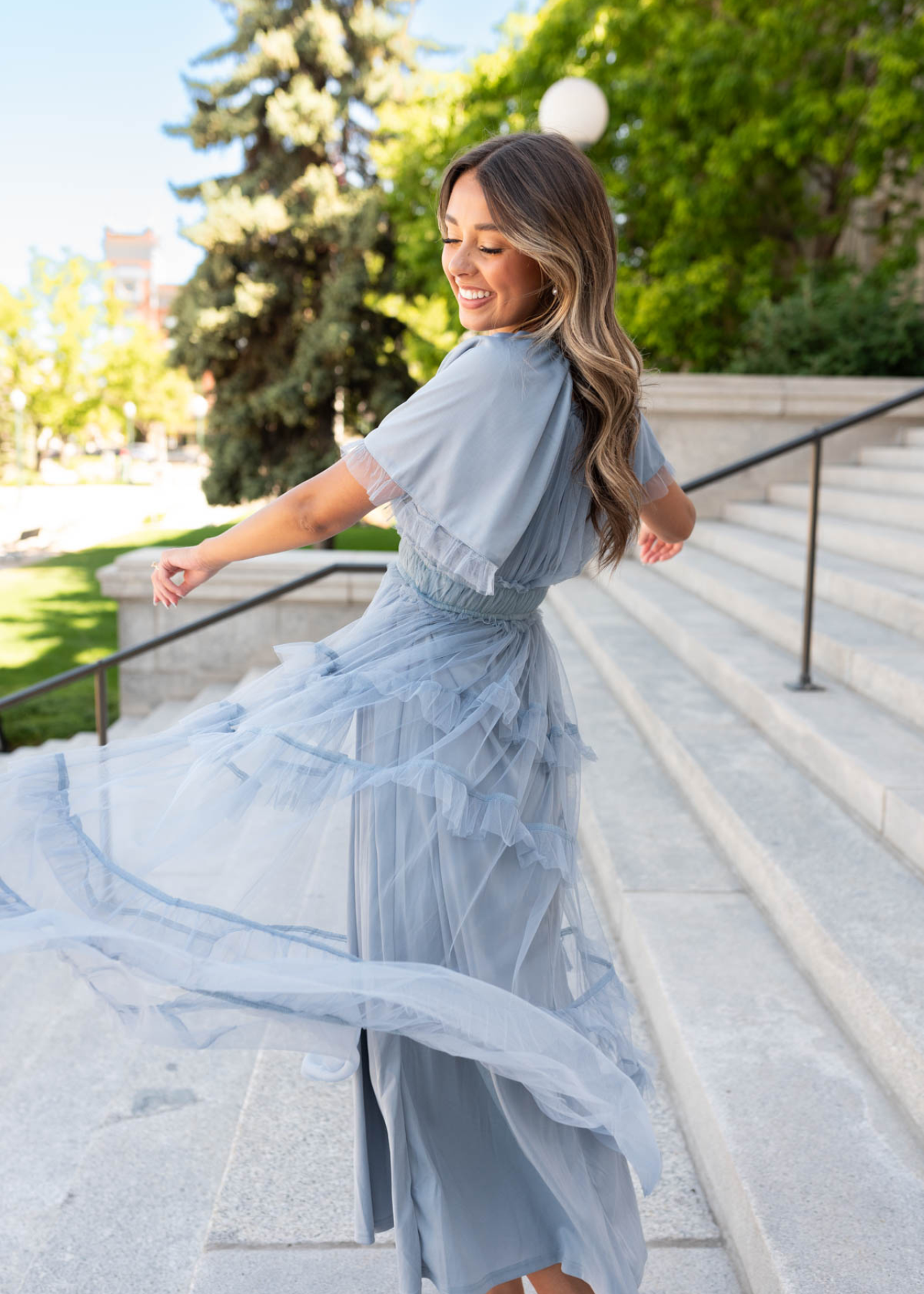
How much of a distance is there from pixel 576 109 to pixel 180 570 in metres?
7.78

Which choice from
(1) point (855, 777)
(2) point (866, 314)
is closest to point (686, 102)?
(2) point (866, 314)

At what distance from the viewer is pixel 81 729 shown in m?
9.57

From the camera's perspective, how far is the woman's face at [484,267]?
1.48m

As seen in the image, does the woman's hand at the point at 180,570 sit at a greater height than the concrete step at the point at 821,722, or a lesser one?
greater

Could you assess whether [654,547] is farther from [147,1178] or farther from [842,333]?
[842,333]

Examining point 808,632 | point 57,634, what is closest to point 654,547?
point 808,632

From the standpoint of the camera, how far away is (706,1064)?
2.19m

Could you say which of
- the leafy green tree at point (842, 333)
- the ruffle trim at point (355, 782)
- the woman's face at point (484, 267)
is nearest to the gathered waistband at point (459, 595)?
the ruffle trim at point (355, 782)

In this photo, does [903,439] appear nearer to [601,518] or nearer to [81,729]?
[601,518]

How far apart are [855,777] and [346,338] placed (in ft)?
53.2

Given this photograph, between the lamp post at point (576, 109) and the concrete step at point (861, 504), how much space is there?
3291mm

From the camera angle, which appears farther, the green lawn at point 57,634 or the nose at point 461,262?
the green lawn at point 57,634

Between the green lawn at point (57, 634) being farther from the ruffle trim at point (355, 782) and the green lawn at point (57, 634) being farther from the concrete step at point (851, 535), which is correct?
the ruffle trim at point (355, 782)

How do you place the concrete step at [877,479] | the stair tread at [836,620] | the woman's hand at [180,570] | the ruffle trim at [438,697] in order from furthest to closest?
the concrete step at [877,479], the stair tread at [836,620], the woman's hand at [180,570], the ruffle trim at [438,697]
